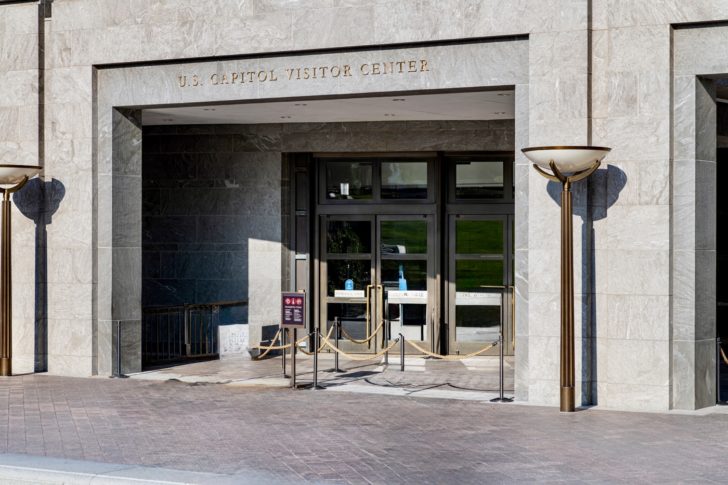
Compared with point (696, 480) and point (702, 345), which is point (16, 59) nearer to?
point (702, 345)

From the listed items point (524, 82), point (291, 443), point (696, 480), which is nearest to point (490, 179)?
point (524, 82)

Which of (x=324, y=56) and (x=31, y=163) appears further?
(x=31, y=163)

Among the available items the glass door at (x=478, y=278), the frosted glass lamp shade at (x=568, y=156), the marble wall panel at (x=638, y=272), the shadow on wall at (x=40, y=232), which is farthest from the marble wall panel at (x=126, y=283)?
the marble wall panel at (x=638, y=272)

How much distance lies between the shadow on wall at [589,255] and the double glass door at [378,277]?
679 centimetres

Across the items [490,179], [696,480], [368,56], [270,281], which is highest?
[368,56]

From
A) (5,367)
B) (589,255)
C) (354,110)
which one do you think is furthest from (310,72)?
(5,367)

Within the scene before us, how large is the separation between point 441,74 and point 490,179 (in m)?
5.86

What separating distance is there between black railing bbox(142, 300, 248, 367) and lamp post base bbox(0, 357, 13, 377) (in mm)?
3242

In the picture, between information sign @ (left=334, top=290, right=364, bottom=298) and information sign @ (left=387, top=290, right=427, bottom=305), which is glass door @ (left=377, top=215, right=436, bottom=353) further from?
information sign @ (left=334, top=290, right=364, bottom=298)

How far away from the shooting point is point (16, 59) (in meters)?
18.6

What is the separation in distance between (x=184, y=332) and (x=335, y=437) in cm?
938

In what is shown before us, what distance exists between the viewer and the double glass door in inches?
853

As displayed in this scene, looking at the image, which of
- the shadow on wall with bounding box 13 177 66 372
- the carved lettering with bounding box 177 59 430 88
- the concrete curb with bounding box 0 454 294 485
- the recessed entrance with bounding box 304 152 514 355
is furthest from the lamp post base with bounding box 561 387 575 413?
the shadow on wall with bounding box 13 177 66 372

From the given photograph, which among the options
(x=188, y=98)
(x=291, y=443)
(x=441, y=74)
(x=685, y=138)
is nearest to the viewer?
(x=291, y=443)
